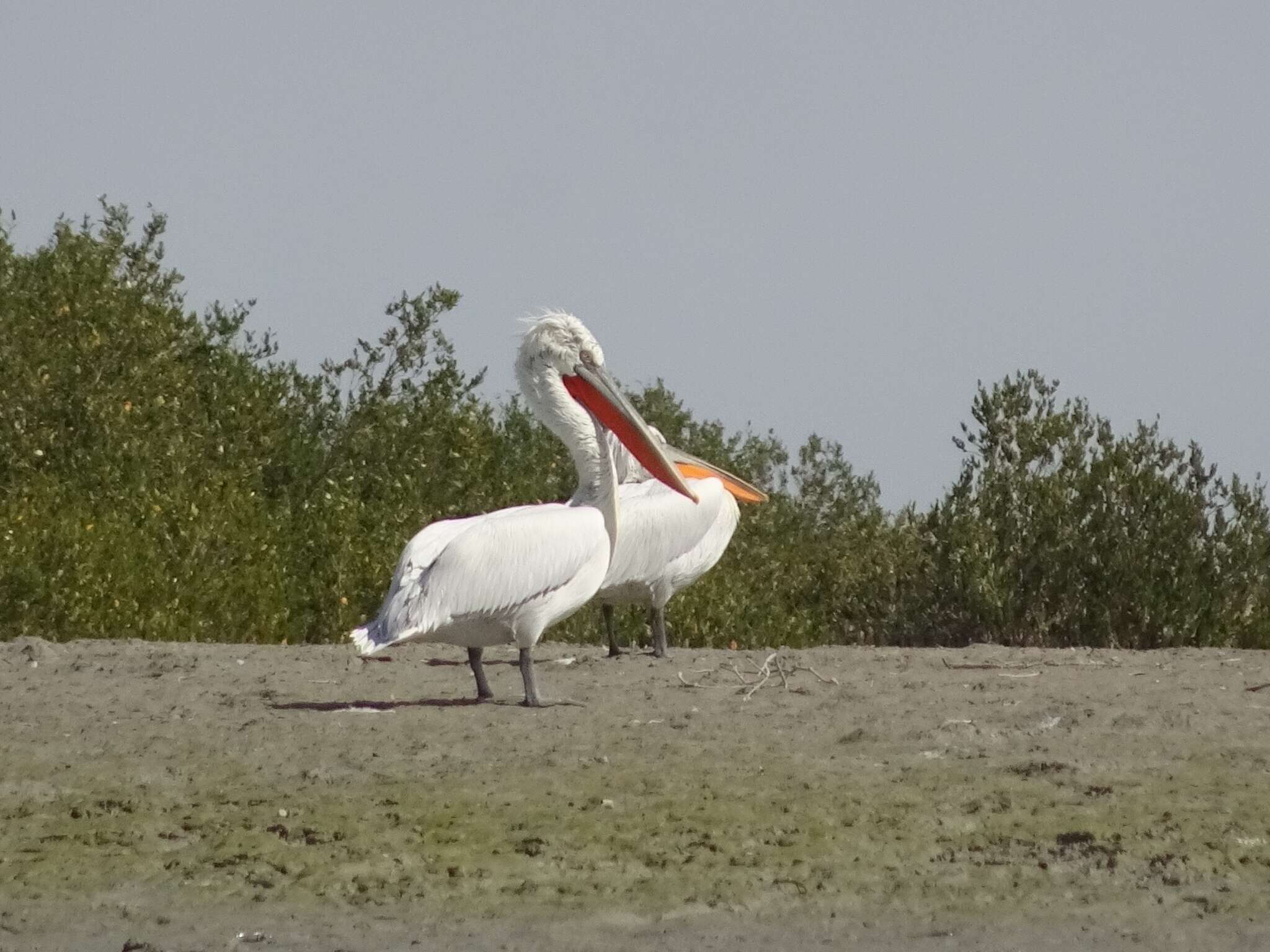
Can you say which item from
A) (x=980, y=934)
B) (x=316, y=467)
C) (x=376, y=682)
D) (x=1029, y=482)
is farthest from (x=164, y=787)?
(x=316, y=467)

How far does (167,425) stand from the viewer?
Result: 17.8 m

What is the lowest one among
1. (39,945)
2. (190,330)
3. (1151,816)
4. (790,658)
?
(39,945)

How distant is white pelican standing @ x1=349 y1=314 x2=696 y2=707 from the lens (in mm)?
8352

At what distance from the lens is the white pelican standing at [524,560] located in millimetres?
8352

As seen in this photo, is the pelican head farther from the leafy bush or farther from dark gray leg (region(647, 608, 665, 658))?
the leafy bush

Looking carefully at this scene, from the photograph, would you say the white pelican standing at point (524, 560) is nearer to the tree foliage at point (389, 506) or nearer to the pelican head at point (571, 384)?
the pelican head at point (571, 384)

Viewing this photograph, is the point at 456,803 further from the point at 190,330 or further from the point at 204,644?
the point at 190,330

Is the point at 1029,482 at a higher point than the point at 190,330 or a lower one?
lower

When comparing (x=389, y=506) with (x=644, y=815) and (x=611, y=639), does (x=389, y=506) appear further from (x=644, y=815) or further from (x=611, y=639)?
(x=644, y=815)

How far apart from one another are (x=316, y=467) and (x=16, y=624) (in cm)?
647

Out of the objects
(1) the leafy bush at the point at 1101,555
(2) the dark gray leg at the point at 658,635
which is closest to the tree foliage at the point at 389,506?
(1) the leafy bush at the point at 1101,555

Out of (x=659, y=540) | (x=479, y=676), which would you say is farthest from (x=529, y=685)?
(x=659, y=540)

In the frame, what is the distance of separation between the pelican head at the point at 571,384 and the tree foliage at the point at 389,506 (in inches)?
188

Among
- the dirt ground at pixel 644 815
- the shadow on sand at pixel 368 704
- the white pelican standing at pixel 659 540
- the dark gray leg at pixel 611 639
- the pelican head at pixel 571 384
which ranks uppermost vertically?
the pelican head at pixel 571 384
